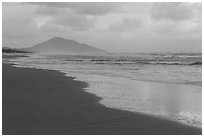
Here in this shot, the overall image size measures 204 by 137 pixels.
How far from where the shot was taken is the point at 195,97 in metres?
10.5

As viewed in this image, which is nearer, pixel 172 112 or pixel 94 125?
pixel 94 125

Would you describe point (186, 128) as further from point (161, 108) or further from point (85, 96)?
point (85, 96)

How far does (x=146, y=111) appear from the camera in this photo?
8.16 m

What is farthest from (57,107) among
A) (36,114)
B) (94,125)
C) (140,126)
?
(140,126)

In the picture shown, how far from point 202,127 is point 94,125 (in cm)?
225

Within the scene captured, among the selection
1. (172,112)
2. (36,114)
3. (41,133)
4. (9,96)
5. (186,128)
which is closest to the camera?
(41,133)

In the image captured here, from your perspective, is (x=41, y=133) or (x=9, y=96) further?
(x=9, y=96)

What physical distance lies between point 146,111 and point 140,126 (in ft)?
5.01

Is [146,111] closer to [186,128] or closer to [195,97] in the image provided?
[186,128]

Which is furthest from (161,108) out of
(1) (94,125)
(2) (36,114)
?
(2) (36,114)

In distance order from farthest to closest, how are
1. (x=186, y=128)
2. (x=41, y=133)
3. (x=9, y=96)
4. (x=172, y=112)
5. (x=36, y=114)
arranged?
1. (x=9, y=96)
2. (x=172, y=112)
3. (x=36, y=114)
4. (x=186, y=128)
5. (x=41, y=133)

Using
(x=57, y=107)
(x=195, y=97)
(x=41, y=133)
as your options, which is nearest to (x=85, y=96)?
(x=57, y=107)

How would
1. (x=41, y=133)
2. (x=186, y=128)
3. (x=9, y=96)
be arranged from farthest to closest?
(x=9, y=96), (x=186, y=128), (x=41, y=133)

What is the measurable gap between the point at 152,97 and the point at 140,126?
3792 mm
